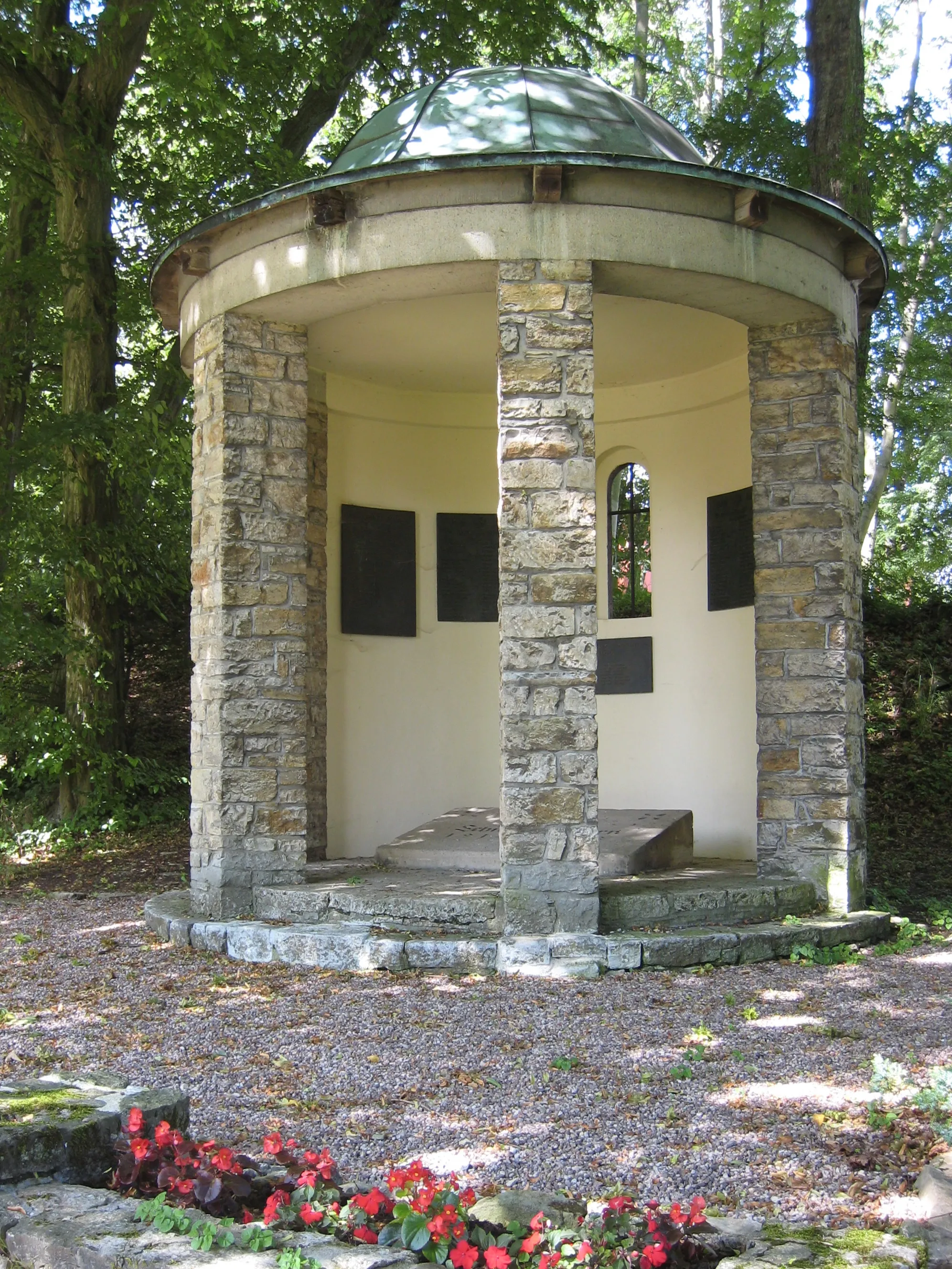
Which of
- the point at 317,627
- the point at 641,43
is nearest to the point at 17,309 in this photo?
the point at 317,627

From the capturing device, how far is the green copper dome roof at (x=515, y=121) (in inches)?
287

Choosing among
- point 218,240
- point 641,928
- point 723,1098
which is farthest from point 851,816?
point 218,240

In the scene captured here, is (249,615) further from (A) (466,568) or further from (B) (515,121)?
(B) (515,121)

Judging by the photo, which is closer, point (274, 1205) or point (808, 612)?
point (274, 1205)

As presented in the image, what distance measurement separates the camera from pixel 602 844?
26.3 feet

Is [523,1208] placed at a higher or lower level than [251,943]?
higher

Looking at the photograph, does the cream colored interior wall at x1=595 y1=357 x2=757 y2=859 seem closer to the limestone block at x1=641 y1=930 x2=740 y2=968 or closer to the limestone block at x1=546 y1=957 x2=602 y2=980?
the limestone block at x1=641 y1=930 x2=740 y2=968

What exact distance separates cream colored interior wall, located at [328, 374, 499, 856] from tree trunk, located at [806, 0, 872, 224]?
14.0 ft

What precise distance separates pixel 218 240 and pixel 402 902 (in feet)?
14.0

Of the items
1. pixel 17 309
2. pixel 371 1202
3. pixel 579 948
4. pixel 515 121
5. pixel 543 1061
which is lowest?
pixel 543 1061

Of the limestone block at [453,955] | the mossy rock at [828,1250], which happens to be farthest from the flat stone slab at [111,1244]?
the limestone block at [453,955]

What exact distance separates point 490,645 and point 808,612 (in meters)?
3.43

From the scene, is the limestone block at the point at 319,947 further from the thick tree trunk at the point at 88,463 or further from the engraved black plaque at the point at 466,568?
the thick tree trunk at the point at 88,463

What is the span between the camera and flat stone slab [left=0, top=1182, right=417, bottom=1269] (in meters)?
2.41
